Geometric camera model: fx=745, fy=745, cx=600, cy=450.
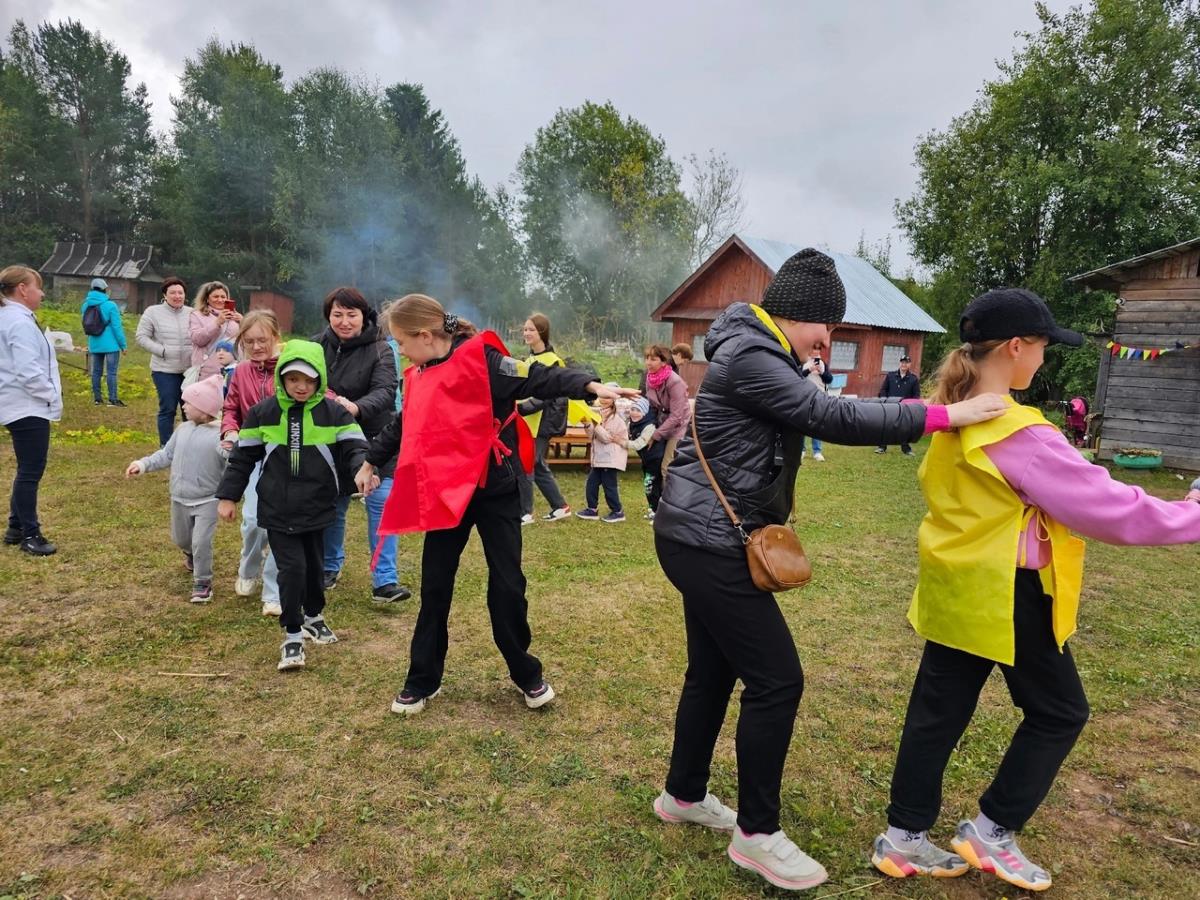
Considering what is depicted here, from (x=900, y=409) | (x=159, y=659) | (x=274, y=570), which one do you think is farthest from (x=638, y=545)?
(x=900, y=409)

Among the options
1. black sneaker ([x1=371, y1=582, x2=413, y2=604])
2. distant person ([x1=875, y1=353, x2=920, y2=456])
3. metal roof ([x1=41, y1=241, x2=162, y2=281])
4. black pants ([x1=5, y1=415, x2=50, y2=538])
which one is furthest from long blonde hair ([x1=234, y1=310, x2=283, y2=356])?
metal roof ([x1=41, y1=241, x2=162, y2=281])

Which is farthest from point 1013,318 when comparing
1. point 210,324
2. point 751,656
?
point 210,324

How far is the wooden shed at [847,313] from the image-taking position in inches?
856

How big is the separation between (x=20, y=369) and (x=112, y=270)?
137ft

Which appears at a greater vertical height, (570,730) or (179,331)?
(179,331)

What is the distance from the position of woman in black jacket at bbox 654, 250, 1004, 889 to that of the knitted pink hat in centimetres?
367

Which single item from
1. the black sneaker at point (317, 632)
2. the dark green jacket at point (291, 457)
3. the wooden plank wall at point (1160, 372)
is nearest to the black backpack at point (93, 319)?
the dark green jacket at point (291, 457)

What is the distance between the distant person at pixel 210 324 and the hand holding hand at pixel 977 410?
5.38 m

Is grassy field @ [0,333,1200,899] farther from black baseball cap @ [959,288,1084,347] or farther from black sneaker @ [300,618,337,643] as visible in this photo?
black baseball cap @ [959,288,1084,347]

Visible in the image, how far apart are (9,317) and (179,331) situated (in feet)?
7.15

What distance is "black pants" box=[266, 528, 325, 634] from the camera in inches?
159

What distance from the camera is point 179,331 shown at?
25.4 ft

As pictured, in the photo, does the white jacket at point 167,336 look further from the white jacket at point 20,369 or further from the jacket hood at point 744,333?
the jacket hood at point 744,333

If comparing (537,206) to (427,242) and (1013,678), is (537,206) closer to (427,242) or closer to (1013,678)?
(427,242)
